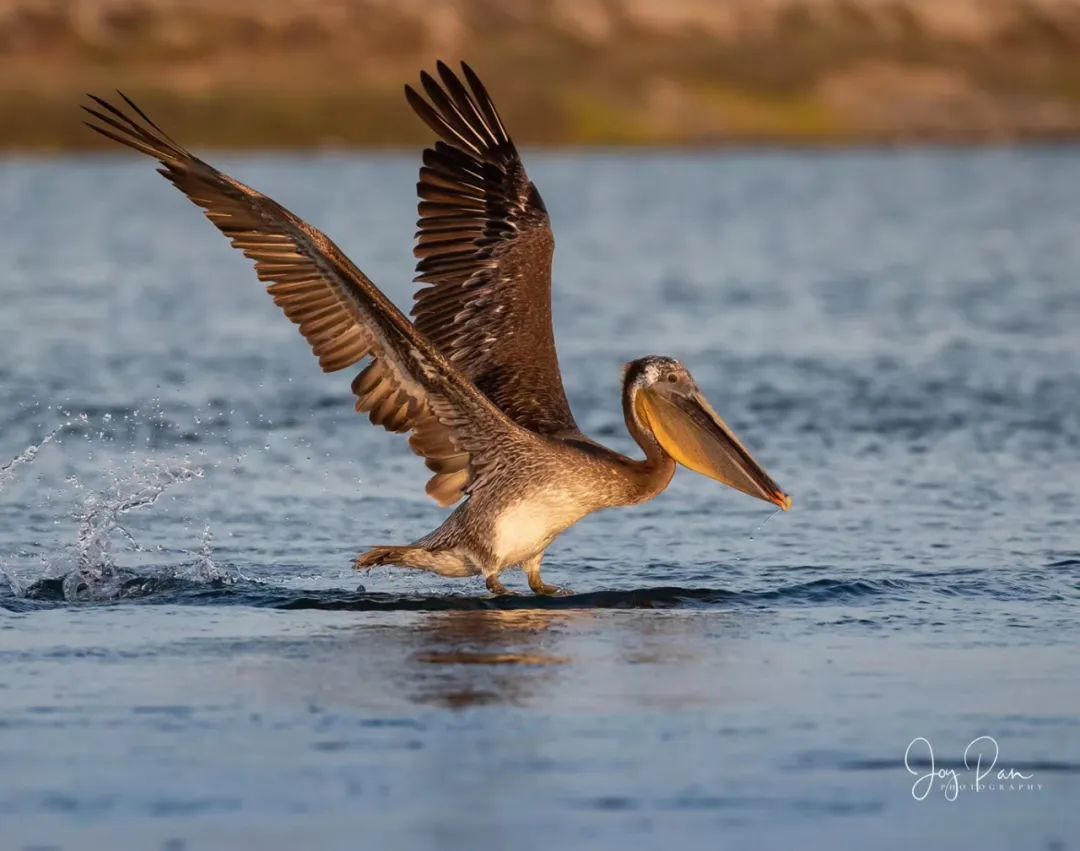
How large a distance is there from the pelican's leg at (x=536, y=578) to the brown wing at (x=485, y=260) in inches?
22.9

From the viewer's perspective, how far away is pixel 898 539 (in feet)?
31.6

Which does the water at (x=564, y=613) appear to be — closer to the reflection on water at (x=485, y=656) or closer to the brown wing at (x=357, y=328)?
the reflection on water at (x=485, y=656)

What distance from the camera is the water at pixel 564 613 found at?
5703 mm

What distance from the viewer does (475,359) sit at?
30.6ft

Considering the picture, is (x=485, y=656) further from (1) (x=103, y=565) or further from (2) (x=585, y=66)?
(2) (x=585, y=66)

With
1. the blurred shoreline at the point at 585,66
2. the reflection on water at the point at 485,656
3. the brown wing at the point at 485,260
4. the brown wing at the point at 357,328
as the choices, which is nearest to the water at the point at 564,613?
the reflection on water at the point at 485,656

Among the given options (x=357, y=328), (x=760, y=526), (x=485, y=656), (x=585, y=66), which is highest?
(x=585, y=66)

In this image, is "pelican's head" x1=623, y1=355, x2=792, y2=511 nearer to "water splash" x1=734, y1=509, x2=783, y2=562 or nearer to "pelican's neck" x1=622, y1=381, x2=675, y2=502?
"pelican's neck" x1=622, y1=381, x2=675, y2=502

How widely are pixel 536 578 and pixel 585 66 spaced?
371ft

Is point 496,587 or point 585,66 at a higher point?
point 585,66

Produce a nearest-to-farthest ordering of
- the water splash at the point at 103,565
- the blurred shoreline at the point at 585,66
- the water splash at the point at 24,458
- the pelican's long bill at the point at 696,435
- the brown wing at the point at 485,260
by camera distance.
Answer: the pelican's long bill at the point at 696,435, the water splash at the point at 103,565, the brown wing at the point at 485,260, the water splash at the point at 24,458, the blurred shoreline at the point at 585,66

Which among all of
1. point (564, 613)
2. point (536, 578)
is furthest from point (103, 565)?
point (564, 613)

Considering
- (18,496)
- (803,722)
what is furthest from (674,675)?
(18,496)

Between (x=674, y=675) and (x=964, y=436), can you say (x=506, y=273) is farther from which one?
(x=964, y=436)
